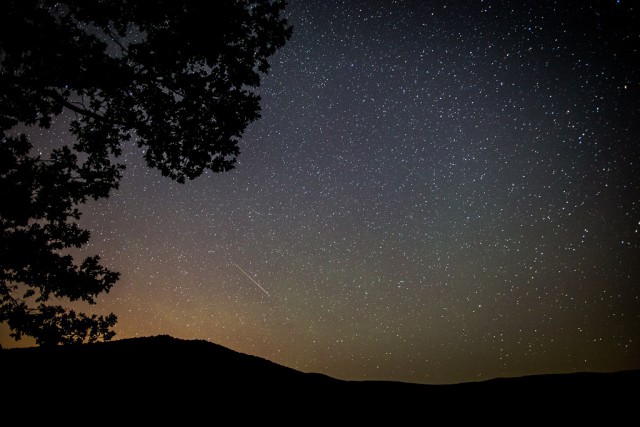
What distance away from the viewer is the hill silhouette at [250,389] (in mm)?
2834

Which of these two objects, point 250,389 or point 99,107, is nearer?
point 250,389

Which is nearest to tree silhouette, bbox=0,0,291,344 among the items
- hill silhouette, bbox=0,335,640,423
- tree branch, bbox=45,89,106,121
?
tree branch, bbox=45,89,106,121

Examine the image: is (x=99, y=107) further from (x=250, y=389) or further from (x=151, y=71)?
(x=250, y=389)

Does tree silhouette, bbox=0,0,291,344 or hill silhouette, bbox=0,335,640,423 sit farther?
tree silhouette, bbox=0,0,291,344

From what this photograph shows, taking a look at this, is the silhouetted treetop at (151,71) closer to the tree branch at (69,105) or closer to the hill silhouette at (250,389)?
the tree branch at (69,105)

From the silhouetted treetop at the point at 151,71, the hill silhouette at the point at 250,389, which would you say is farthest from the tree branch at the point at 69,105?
the hill silhouette at the point at 250,389

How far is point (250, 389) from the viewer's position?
3.31 meters

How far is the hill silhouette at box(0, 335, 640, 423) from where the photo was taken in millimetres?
2834

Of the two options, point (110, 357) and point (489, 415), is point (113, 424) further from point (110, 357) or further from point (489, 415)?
point (489, 415)

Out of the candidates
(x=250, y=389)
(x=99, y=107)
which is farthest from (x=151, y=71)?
(x=250, y=389)

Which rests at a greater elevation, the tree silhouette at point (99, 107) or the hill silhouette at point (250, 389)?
the tree silhouette at point (99, 107)

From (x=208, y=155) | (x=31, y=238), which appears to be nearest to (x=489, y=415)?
(x=208, y=155)

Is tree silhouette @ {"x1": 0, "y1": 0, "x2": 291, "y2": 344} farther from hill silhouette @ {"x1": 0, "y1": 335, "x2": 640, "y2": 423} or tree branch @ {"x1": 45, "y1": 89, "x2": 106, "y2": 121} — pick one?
hill silhouette @ {"x1": 0, "y1": 335, "x2": 640, "y2": 423}

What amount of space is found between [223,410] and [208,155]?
17.8ft
